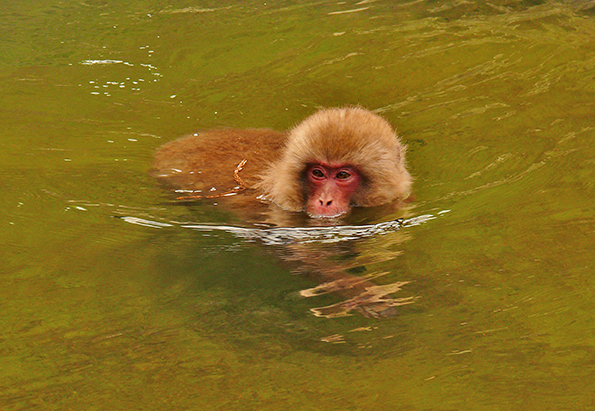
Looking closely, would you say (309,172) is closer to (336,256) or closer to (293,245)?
(293,245)

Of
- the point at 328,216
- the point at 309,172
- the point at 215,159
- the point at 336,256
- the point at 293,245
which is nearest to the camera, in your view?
the point at 336,256

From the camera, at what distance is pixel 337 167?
18.5 feet

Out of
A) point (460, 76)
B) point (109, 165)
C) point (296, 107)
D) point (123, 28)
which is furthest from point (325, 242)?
point (123, 28)

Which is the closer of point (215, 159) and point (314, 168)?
point (314, 168)

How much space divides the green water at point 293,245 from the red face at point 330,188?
10.2 inches

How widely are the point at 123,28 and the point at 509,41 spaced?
177 inches

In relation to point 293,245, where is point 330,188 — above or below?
above

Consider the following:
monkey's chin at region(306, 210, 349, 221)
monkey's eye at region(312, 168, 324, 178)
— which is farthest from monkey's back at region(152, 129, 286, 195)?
monkey's chin at region(306, 210, 349, 221)

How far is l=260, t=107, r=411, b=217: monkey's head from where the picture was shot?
5605 millimetres

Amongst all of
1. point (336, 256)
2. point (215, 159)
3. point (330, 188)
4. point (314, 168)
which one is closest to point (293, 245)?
point (336, 256)

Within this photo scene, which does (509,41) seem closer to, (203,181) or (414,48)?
(414,48)

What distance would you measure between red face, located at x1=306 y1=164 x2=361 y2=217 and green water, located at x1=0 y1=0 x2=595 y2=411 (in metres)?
0.26

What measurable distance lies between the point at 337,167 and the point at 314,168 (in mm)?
163

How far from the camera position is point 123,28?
9.92 m
